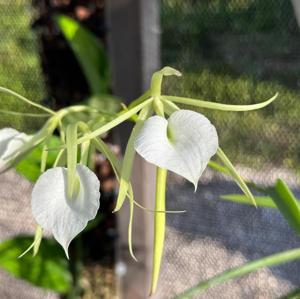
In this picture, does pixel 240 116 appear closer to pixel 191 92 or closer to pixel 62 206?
pixel 191 92

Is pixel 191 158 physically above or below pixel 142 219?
above

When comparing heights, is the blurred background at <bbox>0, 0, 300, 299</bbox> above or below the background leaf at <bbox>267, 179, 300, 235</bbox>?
below

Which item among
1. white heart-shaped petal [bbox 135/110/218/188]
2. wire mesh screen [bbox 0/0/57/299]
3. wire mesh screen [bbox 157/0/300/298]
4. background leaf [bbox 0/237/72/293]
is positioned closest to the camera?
white heart-shaped petal [bbox 135/110/218/188]

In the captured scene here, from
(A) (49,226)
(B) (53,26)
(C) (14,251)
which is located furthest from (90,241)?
(A) (49,226)

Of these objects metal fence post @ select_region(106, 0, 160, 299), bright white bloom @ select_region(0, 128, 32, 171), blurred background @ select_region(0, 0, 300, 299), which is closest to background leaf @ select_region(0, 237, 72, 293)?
blurred background @ select_region(0, 0, 300, 299)

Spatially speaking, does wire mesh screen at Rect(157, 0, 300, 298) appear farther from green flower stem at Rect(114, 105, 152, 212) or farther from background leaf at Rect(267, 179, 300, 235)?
green flower stem at Rect(114, 105, 152, 212)

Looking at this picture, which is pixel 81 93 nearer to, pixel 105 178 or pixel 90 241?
pixel 105 178

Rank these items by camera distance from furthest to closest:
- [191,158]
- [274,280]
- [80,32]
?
1. [80,32]
2. [274,280]
3. [191,158]

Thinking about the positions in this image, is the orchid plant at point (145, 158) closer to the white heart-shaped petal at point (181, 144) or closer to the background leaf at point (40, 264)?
the white heart-shaped petal at point (181, 144)
